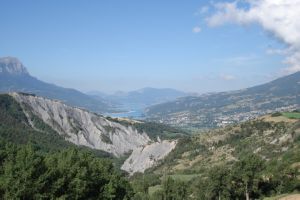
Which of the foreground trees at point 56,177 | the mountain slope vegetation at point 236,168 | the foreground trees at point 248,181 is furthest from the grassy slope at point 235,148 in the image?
the foreground trees at point 56,177

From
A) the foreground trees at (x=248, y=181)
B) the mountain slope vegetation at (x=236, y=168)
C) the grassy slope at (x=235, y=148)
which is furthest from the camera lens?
the grassy slope at (x=235, y=148)

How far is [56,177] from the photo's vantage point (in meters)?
57.2

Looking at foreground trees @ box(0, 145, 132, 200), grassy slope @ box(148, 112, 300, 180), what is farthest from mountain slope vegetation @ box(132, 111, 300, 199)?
foreground trees @ box(0, 145, 132, 200)

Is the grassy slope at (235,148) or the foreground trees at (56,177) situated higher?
the foreground trees at (56,177)

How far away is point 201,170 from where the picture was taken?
499ft

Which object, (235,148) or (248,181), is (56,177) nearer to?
(248,181)

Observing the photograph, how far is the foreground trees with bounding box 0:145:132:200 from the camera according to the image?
5156 cm

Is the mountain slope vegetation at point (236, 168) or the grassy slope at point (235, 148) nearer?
the mountain slope vegetation at point (236, 168)

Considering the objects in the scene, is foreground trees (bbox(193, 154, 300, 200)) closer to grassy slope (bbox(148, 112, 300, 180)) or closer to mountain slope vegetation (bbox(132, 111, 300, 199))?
mountain slope vegetation (bbox(132, 111, 300, 199))

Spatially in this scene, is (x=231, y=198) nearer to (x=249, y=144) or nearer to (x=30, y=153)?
(x=30, y=153)

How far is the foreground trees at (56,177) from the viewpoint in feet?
169

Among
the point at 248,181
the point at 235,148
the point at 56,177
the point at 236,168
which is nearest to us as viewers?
the point at 56,177

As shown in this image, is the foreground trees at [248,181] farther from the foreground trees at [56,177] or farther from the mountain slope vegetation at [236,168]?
the foreground trees at [56,177]

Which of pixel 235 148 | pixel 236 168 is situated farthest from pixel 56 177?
pixel 235 148
